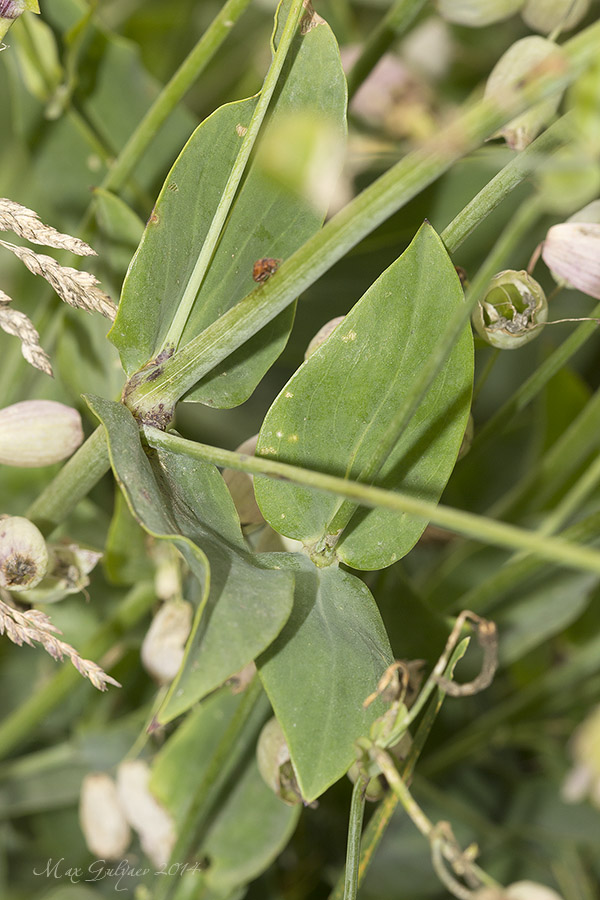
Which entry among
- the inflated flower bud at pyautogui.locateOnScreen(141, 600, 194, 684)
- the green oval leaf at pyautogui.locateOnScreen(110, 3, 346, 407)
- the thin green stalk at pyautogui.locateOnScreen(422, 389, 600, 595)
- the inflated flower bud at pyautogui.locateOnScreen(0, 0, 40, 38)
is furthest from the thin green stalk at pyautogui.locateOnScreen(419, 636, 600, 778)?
the inflated flower bud at pyautogui.locateOnScreen(0, 0, 40, 38)

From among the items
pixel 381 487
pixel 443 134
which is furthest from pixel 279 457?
pixel 443 134

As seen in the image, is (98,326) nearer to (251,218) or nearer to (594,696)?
(251,218)

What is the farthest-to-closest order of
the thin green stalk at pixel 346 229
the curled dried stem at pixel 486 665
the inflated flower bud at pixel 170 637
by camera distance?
1. the inflated flower bud at pixel 170 637
2. the curled dried stem at pixel 486 665
3. the thin green stalk at pixel 346 229

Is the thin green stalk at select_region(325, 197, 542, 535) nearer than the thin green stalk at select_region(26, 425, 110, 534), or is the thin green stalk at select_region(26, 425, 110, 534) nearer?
the thin green stalk at select_region(325, 197, 542, 535)

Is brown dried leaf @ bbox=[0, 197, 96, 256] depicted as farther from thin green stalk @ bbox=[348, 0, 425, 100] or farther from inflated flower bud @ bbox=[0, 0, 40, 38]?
thin green stalk @ bbox=[348, 0, 425, 100]

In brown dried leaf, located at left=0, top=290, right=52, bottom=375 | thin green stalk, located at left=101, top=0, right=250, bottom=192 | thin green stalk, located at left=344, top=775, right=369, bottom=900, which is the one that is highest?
thin green stalk, located at left=101, top=0, right=250, bottom=192

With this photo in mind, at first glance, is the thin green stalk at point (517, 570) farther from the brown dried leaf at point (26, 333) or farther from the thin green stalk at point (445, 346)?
the brown dried leaf at point (26, 333)

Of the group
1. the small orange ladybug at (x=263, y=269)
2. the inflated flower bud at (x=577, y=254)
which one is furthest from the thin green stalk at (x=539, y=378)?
the small orange ladybug at (x=263, y=269)
